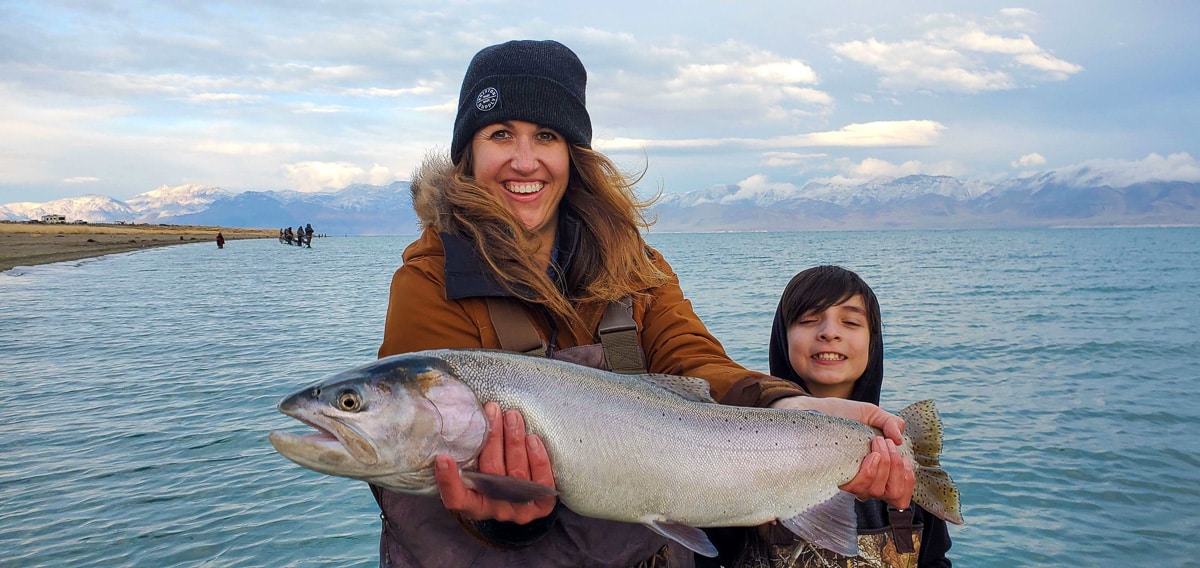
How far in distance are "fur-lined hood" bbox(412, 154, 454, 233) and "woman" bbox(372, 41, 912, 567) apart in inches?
0.4

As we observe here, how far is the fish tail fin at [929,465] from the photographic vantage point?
3.12 m

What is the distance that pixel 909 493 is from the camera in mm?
3137

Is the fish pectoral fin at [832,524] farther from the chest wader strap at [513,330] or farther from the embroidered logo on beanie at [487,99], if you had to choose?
the embroidered logo on beanie at [487,99]

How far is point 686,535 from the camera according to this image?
277cm

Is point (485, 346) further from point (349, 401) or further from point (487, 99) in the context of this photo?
point (487, 99)

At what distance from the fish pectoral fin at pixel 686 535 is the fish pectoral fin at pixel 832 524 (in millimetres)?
426

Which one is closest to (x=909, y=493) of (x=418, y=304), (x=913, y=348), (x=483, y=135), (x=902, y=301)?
(x=418, y=304)

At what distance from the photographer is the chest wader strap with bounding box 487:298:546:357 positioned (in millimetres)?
3092

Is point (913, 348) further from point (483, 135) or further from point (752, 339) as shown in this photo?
point (483, 135)

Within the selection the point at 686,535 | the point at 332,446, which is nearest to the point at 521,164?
the point at 332,446

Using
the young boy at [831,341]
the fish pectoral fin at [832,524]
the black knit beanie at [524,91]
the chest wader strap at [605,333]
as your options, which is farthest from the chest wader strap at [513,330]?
the young boy at [831,341]

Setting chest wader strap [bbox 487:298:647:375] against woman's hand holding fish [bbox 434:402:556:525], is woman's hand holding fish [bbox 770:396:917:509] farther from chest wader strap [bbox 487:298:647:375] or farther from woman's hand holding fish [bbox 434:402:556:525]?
woman's hand holding fish [bbox 434:402:556:525]

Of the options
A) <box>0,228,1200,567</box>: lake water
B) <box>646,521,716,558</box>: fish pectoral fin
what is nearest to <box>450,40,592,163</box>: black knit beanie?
<box>646,521,716,558</box>: fish pectoral fin

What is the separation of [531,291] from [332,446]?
973mm
